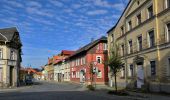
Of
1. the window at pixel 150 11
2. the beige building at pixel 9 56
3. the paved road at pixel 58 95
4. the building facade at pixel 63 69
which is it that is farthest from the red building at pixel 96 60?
the window at pixel 150 11

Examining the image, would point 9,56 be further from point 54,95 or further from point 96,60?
point 54,95

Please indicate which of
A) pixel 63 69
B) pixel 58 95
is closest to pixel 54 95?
pixel 58 95

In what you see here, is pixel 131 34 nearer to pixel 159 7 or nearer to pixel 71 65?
pixel 159 7

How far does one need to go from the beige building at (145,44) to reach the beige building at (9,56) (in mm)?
19682

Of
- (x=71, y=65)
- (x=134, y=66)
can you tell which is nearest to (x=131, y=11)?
(x=134, y=66)

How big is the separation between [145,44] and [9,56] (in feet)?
91.1

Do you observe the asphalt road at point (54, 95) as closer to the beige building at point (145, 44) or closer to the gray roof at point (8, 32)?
the beige building at point (145, 44)

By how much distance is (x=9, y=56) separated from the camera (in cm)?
5297

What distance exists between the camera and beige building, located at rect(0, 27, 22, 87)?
51281 mm

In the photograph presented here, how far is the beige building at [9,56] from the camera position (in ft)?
168

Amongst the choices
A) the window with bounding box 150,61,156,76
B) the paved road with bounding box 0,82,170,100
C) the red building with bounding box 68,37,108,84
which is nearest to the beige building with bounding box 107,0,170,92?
the window with bounding box 150,61,156,76

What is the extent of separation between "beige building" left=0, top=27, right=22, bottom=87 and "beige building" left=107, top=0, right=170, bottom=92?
19.7m

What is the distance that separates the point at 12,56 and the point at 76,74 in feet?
75.9

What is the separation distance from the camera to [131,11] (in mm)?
37906
